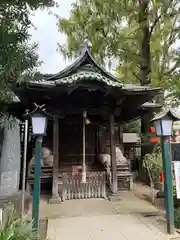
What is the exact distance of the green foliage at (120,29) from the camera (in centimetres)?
937

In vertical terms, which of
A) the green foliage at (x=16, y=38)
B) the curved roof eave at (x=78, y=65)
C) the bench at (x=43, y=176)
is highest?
the curved roof eave at (x=78, y=65)

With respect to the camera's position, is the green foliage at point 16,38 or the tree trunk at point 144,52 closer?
the green foliage at point 16,38

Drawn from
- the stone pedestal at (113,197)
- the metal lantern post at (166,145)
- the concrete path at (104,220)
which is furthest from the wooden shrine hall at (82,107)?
the metal lantern post at (166,145)

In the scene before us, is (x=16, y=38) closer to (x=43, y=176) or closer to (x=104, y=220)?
(x=104, y=220)

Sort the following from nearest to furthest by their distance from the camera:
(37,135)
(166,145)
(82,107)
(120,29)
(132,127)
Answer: (37,135), (166,145), (82,107), (120,29), (132,127)

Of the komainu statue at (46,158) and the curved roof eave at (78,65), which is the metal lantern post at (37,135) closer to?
the curved roof eave at (78,65)

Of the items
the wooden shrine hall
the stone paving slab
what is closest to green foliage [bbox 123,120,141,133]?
the wooden shrine hall

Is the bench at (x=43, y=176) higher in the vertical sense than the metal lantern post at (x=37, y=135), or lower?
lower

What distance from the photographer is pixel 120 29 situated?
34.1ft

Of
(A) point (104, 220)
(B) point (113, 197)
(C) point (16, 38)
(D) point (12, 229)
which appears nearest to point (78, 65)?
(C) point (16, 38)

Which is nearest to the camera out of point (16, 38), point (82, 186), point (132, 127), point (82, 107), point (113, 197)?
point (16, 38)

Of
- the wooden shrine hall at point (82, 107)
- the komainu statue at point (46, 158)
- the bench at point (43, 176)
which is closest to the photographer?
the wooden shrine hall at point (82, 107)

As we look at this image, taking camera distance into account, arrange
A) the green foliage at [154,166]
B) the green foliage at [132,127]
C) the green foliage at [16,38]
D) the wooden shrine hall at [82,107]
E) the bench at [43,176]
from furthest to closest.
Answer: the green foliage at [132,127] → the bench at [43,176] → the green foliage at [154,166] → the wooden shrine hall at [82,107] → the green foliage at [16,38]

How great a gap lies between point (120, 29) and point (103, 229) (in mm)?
8844
